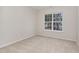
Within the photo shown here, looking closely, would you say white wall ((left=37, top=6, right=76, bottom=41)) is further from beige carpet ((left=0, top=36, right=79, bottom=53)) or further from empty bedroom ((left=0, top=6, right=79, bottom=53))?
beige carpet ((left=0, top=36, right=79, bottom=53))

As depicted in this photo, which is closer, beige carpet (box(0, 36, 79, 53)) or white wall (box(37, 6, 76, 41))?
beige carpet (box(0, 36, 79, 53))

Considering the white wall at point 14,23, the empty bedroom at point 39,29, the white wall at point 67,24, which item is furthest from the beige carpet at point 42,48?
the white wall at point 67,24

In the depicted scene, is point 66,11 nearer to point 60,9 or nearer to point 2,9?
point 60,9

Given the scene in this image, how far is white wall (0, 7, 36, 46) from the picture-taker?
10.8 feet

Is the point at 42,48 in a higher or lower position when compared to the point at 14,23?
lower

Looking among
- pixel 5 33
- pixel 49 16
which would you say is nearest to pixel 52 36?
pixel 49 16

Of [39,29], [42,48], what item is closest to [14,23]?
[42,48]

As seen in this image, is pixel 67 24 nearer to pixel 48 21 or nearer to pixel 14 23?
pixel 48 21

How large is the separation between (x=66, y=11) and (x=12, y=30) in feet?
11.1

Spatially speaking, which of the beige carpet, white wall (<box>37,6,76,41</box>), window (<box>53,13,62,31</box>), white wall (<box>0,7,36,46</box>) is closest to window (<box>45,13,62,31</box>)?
window (<box>53,13,62,31</box>)

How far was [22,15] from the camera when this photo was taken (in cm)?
456

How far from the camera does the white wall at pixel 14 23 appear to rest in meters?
3.30

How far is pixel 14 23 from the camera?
12.8 feet

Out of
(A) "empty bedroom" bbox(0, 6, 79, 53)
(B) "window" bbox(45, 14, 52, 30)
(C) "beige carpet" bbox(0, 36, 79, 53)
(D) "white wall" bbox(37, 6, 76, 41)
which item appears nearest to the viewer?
(C) "beige carpet" bbox(0, 36, 79, 53)
